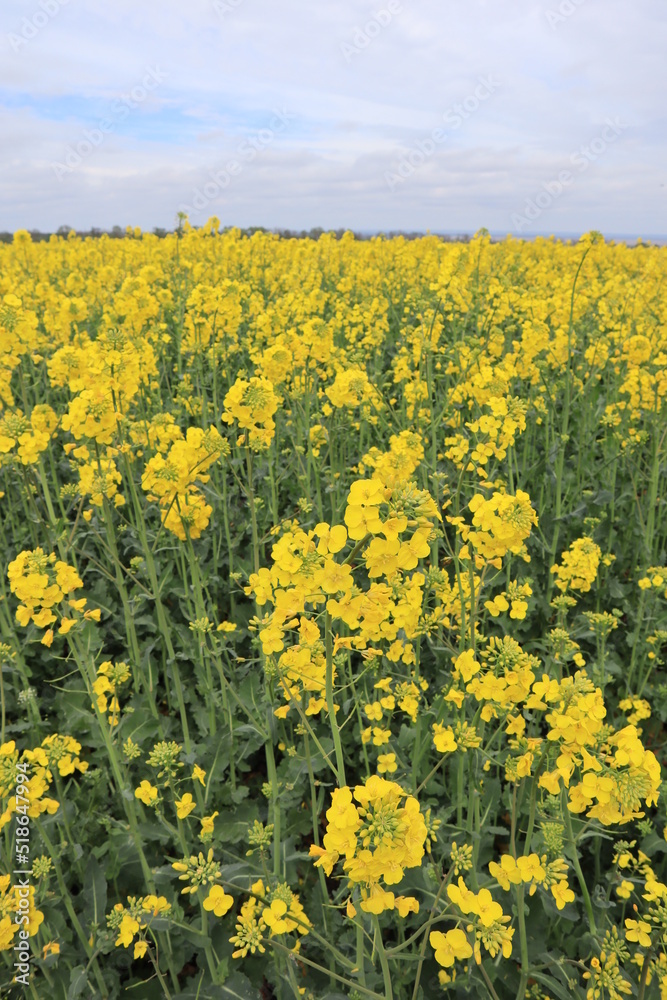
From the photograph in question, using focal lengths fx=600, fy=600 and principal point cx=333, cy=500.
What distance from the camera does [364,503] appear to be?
Result: 4.52 ft

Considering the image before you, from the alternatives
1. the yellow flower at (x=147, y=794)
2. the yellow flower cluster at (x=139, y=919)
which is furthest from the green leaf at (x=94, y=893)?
the yellow flower at (x=147, y=794)

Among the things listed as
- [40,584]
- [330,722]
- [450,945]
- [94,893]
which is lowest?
[94,893]

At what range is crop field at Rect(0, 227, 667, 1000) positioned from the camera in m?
1.54

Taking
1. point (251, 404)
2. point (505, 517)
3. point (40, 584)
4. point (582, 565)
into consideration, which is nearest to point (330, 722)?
point (505, 517)

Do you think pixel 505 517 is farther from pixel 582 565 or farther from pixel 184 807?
pixel 184 807

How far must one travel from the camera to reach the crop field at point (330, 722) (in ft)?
5.06

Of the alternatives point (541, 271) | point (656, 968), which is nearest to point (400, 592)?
point (656, 968)

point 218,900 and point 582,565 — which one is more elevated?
point 582,565

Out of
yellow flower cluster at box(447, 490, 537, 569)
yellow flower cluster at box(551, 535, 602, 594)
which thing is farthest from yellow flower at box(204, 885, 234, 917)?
yellow flower cluster at box(551, 535, 602, 594)

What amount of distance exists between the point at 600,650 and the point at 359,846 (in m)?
2.08

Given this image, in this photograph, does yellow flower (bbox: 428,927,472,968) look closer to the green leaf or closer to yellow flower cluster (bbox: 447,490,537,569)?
yellow flower cluster (bbox: 447,490,537,569)

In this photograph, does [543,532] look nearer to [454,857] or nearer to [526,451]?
[526,451]

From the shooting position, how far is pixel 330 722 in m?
1.67

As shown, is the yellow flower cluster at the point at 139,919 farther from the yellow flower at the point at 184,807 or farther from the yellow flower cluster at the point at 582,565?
the yellow flower cluster at the point at 582,565
